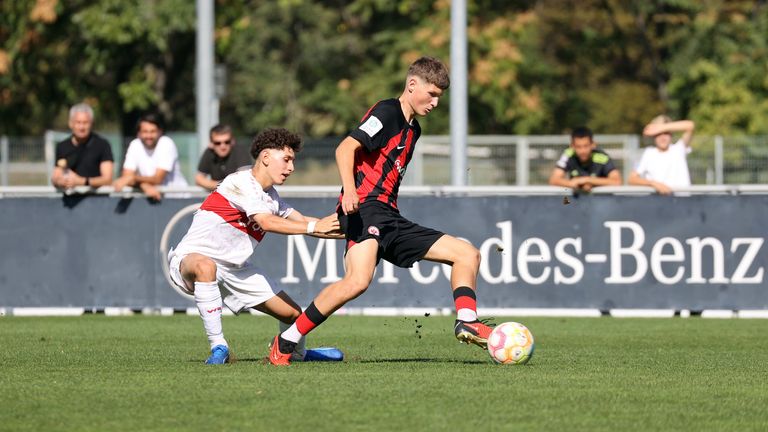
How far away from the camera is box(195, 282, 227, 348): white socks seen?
9609 mm

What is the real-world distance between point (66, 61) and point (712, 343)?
26.5 m

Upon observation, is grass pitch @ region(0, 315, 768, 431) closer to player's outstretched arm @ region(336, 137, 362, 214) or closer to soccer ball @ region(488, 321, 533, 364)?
soccer ball @ region(488, 321, 533, 364)

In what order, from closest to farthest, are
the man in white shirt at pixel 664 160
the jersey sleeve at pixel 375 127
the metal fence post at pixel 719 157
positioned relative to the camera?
the jersey sleeve at pixel 375 127 → the man in white shirt at pixel 664 160 → the metal fence post at pixel 719 157

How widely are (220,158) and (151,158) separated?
2.40ft

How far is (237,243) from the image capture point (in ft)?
32.2

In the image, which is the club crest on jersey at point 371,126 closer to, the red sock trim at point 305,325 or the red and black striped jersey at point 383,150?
the red and black striped jersey at point 383,150

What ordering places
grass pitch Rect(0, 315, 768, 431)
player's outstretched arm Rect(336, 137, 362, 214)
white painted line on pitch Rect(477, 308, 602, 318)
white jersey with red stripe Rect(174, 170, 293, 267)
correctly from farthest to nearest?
white painted line on pitch Rect(477, 308, 602, 318) → white jersey with red stripe Rect(174, 170, 293, 267) → player's outstretched arm Rect(336, 137, 362, 214) → grass pitch Rect(0, 315, 768, 431)

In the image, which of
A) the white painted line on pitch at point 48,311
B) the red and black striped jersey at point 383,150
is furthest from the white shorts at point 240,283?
the white painted line on pitch at point 48,311

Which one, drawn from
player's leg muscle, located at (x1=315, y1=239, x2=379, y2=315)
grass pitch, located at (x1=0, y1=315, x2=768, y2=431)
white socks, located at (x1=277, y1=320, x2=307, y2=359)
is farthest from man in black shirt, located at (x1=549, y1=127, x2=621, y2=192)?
player's leg muscle, located at (x1=315, y1=239, x2=379, y2=315)

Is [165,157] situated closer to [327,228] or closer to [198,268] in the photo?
[198,268]

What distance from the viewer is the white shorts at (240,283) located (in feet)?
32.2

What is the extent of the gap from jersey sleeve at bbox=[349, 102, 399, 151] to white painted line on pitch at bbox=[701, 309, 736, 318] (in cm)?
644

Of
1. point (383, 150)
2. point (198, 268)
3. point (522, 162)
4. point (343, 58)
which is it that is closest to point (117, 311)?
point (198, 268)

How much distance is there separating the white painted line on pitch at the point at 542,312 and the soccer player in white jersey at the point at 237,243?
485cm
